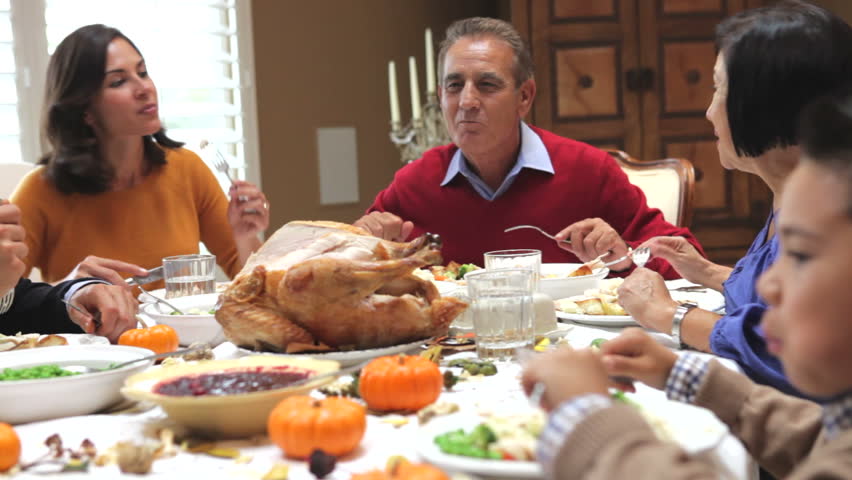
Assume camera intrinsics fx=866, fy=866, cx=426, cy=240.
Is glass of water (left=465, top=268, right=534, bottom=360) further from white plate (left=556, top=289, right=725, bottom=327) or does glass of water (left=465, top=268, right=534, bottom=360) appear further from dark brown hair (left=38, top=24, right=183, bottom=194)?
dark brown hair (left=38, top=24, right=183, bottom=194)

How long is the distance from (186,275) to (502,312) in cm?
89

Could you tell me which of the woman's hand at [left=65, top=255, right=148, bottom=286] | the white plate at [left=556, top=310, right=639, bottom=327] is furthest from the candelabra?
the white plate at [left=556, top=310, right=639, bottom=327]

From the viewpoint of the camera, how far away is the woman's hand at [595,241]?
2.32 m

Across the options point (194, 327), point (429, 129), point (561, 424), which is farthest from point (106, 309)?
point (429, 129)

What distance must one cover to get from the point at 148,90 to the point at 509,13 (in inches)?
86.8

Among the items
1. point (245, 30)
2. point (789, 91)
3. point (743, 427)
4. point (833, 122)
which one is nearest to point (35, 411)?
point (743, 427)

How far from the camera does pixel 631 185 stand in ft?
9.66

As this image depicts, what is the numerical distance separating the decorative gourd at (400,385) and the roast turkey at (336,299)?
0.23m

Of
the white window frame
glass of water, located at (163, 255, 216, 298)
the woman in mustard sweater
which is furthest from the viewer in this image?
the white window frame

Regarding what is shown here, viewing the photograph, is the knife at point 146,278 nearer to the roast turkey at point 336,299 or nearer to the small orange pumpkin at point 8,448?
the roast turkey at point 336,299

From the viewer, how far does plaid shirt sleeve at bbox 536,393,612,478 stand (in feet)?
2.63

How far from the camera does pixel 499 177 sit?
300 cm

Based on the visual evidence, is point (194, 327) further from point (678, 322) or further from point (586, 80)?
point (586, 80)

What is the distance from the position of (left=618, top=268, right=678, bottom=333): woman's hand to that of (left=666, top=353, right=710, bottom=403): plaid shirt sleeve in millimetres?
451
